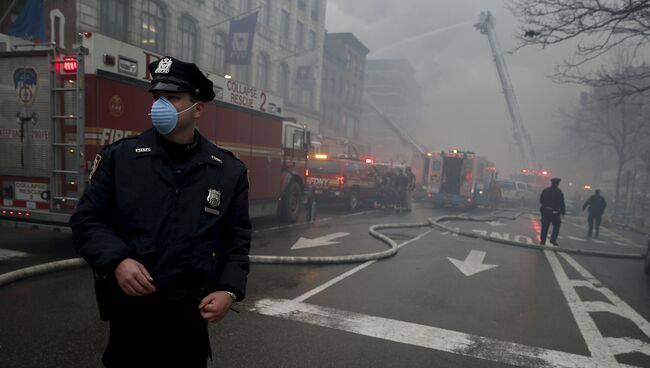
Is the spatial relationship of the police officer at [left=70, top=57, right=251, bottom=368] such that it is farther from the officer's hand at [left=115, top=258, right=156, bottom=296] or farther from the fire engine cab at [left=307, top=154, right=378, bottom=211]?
the fire engine cab at [left=307, top=154, right=378, bottom=211]

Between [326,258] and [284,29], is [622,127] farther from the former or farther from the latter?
[326,258]

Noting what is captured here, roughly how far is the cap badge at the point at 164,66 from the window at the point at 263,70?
30.3 meters

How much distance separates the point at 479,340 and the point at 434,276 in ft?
9.24

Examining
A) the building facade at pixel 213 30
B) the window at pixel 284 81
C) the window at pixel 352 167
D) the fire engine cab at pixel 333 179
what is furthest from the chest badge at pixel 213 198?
the window at pixel 284 81

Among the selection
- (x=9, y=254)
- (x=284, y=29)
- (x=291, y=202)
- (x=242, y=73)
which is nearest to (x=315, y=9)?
(x=284, y=29)

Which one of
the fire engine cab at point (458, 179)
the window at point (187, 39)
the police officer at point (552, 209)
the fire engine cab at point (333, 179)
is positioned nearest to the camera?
the police officer at point (552, 209)

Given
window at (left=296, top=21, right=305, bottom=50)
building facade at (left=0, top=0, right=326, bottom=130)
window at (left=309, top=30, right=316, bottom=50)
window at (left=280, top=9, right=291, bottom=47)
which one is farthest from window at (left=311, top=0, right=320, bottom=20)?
window at (left=280, top=9, right=291, bottom=47)

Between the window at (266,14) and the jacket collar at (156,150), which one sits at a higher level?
the window at (266,14)

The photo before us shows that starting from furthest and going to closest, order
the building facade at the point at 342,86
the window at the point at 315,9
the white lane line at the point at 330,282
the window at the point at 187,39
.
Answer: the building facade at the point at 342,86 < the window at the point at 315,9 < the window at the point at 187,39 < the white lane line at the point at 330,282

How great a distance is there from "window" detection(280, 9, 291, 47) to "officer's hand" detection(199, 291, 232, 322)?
33891mm

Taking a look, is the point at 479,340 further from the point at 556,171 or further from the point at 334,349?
the point at 556,171

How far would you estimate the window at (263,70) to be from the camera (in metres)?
31.5

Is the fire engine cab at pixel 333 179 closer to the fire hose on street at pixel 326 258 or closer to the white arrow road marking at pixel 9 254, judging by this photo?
the fire hose on street at pixel 326 258

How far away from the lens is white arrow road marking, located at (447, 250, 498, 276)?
7.95 m
